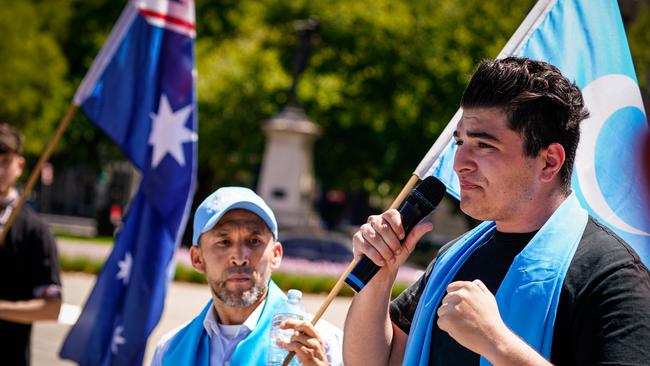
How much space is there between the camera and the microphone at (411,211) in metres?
2.51

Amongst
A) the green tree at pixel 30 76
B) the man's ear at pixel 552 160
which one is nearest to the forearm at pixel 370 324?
the man's ear at pixel 552 160

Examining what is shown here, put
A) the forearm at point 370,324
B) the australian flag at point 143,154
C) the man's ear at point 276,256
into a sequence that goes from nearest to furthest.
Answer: the forearm at point 370,324 < the man's ear at point 276,256 < the australian flag at point 143,154

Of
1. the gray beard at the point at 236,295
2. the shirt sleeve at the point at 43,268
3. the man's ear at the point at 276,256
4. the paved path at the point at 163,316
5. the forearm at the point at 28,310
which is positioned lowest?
the paved path at the point at 163,316

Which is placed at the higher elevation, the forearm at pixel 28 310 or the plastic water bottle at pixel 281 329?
the plastic water bottle at pixel 281 329

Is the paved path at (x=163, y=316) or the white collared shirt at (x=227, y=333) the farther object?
the paved path at (x=163, y=316)

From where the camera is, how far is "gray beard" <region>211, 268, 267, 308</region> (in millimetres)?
3236

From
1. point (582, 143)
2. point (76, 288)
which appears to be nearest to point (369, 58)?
point (76, 288)

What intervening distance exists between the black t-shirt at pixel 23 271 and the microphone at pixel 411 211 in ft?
7.55

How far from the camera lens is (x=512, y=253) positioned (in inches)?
93.1

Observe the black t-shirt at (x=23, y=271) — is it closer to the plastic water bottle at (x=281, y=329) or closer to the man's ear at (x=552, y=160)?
the plastic water bottle at (x=281, y=329)

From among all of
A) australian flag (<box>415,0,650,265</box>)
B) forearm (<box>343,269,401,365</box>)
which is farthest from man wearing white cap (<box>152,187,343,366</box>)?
australian flag (<box>415,0,650,265</box>)

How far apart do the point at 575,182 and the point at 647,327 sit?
4.33 ft

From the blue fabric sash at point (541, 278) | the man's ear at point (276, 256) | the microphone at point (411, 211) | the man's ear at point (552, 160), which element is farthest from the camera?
the man's ear at point (276, 256)

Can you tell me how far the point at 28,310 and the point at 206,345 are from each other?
4.68ft
